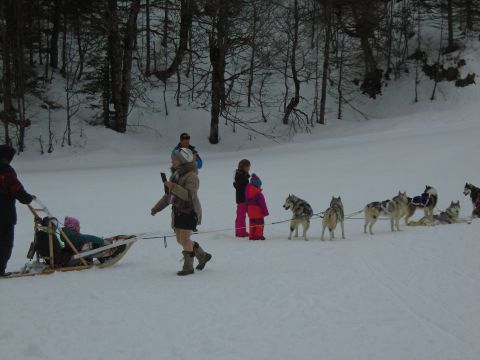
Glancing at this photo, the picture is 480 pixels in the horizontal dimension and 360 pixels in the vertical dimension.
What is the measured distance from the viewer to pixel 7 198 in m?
6.50

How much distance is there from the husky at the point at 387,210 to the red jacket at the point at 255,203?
217cm

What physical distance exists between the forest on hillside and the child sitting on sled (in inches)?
596

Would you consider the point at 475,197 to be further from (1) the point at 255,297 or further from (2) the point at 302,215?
(1) the point at 255,297

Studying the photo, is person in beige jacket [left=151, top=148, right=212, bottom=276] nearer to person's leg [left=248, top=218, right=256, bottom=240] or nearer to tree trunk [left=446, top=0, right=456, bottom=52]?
person's leg [left=248, top=218, right=256, bottom=240]

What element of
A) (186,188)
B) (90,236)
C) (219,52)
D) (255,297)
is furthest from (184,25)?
(255,297)

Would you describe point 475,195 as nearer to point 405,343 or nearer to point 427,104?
point 405,343

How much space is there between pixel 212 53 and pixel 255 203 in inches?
670

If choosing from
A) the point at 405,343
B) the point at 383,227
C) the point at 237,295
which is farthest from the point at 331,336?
the point at 383,227

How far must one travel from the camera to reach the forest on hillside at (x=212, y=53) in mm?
24406

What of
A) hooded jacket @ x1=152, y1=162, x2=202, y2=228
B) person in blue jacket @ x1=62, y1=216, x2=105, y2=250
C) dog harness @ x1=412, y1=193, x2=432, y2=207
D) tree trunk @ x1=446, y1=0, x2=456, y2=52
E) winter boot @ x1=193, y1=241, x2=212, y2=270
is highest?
tree trunk @ x1=446, y1=0, x2=456, y2=52

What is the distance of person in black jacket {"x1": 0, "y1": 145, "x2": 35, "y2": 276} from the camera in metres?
6.43

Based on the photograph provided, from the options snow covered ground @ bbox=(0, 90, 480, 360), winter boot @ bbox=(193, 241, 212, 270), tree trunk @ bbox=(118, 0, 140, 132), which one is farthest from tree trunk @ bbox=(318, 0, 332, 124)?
winter boot @ bbox=(193, 241, 212, 270)

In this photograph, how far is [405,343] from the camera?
4.32m

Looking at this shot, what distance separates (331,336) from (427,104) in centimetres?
2775
